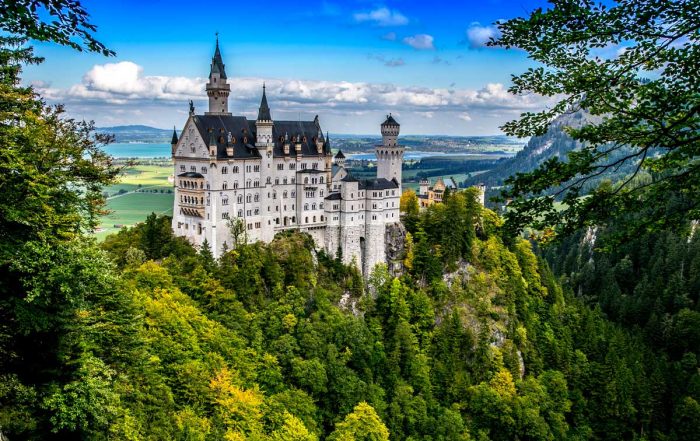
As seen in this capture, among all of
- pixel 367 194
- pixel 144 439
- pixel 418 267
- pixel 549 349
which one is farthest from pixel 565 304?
pixel 144 439

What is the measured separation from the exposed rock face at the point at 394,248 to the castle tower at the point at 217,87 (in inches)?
1022

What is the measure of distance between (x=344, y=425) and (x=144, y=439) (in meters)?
26.2

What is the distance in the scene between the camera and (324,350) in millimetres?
69062

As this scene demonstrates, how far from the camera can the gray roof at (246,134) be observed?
7201 cm

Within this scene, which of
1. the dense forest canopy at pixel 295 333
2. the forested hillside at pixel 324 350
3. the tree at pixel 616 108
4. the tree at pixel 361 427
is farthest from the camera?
the tree at pixel 361 427

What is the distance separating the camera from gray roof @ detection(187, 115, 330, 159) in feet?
236

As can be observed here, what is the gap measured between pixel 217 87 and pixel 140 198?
236ft

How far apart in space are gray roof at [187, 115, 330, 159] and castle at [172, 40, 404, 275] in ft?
0.39

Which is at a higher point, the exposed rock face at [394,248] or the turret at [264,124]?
the turret at [264,124]

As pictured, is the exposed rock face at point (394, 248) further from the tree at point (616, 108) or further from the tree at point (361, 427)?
the tree at point (616, 108)

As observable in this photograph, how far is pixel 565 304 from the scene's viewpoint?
100 meters

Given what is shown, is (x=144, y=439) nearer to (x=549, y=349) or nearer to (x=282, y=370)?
(x=282, y=370)

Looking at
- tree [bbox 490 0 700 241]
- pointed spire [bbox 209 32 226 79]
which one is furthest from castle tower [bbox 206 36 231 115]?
tree [bbox 490 0 700 241]

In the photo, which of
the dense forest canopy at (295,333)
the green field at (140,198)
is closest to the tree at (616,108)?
the dense forest canopy at (295,333)
